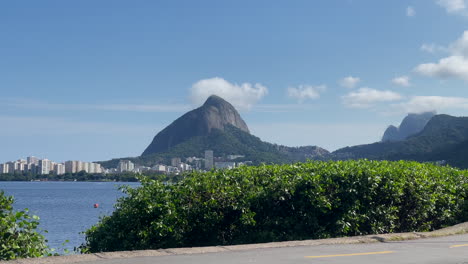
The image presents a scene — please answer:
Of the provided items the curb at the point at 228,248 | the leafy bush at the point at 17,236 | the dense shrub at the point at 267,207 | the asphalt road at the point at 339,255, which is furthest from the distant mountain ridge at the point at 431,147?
the leafy bush at the point at 17,236

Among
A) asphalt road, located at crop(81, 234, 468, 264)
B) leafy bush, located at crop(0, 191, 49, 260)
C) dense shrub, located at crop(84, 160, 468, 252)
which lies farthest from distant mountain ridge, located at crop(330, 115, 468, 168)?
leafy bush, located at crop(0, 191, 49, 260)

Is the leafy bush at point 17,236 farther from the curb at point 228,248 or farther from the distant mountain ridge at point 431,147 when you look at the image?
the distant mountain ridge at point 431,147

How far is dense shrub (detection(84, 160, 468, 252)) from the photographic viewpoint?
9891 mm

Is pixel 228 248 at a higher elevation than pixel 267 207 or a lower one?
lower

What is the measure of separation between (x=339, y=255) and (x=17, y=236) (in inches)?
189

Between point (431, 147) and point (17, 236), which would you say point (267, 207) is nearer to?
point (17, 236)

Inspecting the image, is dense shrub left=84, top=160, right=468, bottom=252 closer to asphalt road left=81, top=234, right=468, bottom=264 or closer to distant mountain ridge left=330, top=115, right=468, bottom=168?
asphalt road left=81, top=234, right=468, bottom=264

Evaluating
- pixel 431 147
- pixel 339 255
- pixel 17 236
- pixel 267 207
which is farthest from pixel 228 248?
pixel 431 147

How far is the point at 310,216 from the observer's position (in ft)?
35.3

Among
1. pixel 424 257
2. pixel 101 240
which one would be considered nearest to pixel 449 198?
pixel 424 257

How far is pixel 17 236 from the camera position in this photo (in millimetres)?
7859

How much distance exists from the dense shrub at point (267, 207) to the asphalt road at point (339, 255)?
1.36m

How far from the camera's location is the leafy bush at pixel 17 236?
7.67m

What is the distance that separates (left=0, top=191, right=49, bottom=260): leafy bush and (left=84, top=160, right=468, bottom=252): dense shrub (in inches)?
77.5
